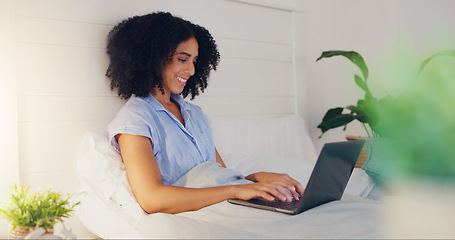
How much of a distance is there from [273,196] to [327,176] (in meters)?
0.17

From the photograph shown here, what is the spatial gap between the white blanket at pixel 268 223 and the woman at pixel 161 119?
104 millimetres

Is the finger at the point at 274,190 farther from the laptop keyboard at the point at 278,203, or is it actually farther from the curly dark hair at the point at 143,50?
the curly dark hair at the point at 143,50

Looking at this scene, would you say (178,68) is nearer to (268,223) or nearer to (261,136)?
(261,136)

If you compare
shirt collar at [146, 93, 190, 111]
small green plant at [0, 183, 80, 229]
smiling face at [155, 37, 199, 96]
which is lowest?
small green plant at [0, 183, 80, 229]

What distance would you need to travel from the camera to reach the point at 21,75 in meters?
1.54

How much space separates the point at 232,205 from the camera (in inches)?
46.8

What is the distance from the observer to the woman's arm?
1.22 meters

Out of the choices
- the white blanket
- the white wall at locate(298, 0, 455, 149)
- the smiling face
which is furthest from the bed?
the white wall at locate(298, 0, 455, 149)

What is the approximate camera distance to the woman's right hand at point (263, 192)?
3.91ft

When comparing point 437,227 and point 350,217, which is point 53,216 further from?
point 437,227

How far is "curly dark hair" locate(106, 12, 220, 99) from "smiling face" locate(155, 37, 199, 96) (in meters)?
0.02

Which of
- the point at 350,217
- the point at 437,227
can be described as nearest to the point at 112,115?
the point at 350,217

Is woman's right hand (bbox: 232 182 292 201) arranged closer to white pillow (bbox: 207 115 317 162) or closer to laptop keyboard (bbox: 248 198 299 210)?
laptop keyboard (bbox: 248 198 299 210)

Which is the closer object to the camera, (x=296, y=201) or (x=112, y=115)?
(x=296, y=201)
